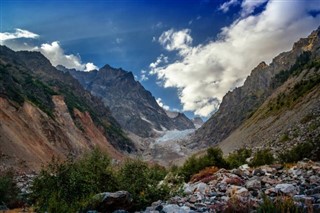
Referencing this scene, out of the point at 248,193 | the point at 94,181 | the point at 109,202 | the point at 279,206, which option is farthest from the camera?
the point at 94,181

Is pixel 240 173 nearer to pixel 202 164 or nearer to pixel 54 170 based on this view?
pixel 54 170

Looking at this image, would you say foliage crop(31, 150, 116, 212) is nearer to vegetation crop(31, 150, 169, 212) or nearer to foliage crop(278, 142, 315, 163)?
vegetation crop(31, 150, 169, 212)

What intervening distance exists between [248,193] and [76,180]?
393 inches

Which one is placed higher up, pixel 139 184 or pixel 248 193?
pixel 139 184

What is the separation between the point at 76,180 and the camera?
22.3 m

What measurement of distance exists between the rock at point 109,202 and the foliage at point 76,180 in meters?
2.26

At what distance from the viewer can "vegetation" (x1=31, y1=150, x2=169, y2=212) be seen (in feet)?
71.2

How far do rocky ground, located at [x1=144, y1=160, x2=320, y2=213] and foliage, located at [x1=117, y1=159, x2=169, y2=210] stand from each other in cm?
120

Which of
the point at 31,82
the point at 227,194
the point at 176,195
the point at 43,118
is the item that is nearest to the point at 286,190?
the point at 227,194

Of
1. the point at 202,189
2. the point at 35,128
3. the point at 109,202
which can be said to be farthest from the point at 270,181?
the point at 35,128

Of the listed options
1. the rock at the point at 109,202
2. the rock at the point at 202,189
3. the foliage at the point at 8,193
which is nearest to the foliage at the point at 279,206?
the rock at the point at 109,202

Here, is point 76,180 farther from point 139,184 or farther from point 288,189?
point 288,189

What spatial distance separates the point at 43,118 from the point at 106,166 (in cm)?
8220

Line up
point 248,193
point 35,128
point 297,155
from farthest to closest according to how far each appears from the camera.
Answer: point 35,128 < point 297,155 < point 248,193
